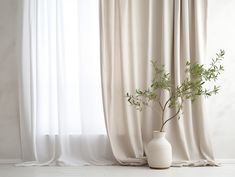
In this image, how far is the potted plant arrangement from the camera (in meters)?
2.80

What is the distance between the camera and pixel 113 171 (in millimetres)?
2824

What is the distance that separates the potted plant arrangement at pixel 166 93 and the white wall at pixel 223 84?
7.2 inches

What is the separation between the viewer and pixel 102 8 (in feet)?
9.98

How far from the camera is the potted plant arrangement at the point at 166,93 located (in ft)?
9.20

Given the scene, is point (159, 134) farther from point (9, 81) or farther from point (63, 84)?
point (9, 81)

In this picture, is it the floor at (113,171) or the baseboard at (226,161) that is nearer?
the floor at (113,171)

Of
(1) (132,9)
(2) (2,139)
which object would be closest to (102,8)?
(1) (132,9)

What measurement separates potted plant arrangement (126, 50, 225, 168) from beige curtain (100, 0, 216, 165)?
0.23 ft

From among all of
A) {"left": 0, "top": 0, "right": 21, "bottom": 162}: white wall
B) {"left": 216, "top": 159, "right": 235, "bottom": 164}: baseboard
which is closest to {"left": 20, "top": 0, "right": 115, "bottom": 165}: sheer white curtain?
{"left": 0, "top": 0, "right": 21, "bottom": 162}: white wall

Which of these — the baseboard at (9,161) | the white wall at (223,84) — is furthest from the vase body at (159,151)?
the baseboard at (9,161)

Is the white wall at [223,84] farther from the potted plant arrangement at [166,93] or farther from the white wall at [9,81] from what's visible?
the white wall at [9,81]

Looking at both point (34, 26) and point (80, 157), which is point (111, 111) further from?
point (34, 26)

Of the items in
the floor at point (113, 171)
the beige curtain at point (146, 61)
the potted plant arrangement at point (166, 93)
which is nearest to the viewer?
the floor at point (113, 171)

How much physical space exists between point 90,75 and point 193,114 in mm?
1050
